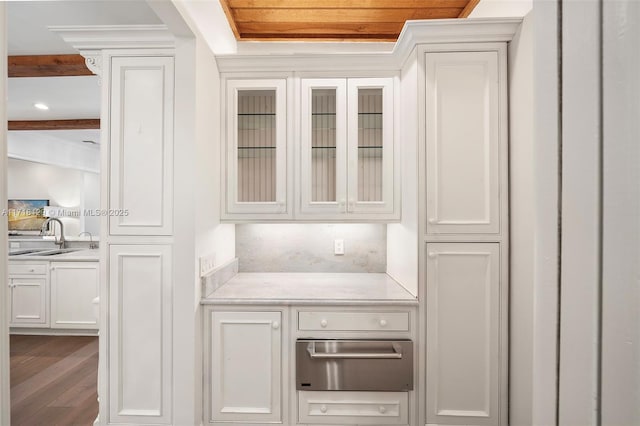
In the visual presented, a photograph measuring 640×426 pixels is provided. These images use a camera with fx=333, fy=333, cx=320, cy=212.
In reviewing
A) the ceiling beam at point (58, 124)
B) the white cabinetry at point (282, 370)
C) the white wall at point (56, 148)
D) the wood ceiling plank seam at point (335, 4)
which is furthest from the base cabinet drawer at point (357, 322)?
the white wall at point (56, 148)

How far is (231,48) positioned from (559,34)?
2.53 meters

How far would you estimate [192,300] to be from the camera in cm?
181

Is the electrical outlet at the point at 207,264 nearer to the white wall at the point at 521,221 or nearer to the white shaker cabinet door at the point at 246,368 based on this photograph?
the white shaker cabinet door at the point at 246,368

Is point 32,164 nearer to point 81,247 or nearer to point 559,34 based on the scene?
point 81,247

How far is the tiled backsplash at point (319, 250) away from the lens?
258 centimetres

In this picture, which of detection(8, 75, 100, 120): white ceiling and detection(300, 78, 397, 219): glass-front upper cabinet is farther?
detection(8, 75, 100, 120): white ceiling

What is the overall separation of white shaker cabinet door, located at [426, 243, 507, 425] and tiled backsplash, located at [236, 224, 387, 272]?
734 mm

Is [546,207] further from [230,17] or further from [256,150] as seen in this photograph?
[230,17]

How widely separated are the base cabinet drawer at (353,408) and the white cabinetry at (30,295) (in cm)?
321

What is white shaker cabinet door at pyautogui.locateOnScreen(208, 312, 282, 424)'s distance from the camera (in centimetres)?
189

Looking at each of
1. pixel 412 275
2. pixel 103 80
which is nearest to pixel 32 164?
pixel 103 80

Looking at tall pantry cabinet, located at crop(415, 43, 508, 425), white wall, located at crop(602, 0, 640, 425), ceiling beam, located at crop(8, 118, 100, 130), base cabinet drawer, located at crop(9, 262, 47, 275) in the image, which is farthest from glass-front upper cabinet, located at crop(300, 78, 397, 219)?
ceiling beam, located at crop(8, 118, 100, 130)

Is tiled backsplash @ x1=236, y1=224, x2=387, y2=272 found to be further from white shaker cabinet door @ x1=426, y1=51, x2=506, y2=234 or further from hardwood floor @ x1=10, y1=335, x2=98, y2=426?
hardwood floor @ x1=10, y1=335, x2=98, y2=426

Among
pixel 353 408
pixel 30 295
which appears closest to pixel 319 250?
pixel 353 408
